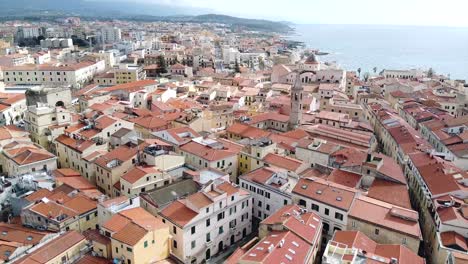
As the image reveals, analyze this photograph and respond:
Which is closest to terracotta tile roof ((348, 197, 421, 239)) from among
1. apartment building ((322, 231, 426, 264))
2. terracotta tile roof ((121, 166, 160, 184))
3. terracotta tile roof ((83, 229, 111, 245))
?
apartment building ((322, 231, 426, 264))

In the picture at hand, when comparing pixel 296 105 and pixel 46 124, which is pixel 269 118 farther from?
pixel 46 124

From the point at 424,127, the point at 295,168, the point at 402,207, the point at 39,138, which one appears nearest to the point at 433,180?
the point at 402,207

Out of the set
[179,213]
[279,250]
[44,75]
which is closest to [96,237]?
[179,213]

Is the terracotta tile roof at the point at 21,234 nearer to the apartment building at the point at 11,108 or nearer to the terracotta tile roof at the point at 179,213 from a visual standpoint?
the terracotta tile roof at the point at 179,213

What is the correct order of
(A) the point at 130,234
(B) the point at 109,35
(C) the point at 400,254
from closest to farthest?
1. (C) the point at 400,254
2. (A) the point at 130,234
3. (B) the point at 109,35

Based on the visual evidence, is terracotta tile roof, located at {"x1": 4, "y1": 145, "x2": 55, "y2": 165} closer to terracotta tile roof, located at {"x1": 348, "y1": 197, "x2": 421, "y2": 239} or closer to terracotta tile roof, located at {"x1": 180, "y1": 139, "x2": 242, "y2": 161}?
terracotta tile roof, located at {"x1": 180, "y1": 139, "x2": 242, "y2": 161}

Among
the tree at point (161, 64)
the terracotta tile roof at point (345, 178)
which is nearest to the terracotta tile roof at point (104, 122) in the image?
the terracotta tile roof at point (345, 178)
